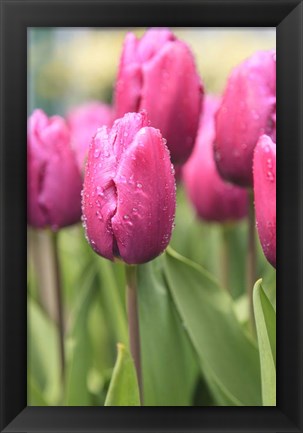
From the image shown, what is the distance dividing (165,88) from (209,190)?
0.19 metres

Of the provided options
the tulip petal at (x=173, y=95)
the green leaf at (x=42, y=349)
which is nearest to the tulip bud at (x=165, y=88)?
the tulip petal at (x=173, y=95)

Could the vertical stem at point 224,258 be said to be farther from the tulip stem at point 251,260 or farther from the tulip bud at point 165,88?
the tulip bud at point 165,88

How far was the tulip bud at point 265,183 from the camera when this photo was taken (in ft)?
2.05

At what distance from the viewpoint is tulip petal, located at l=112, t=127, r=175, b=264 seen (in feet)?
1.91

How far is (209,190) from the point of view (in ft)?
2.77

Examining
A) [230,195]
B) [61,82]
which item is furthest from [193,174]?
[61,82]

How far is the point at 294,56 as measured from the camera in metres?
0.75

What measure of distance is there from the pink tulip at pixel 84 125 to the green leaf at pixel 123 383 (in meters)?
0.37

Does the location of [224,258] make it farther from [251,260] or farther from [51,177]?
[51,177]

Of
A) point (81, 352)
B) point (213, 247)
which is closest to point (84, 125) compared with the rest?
point (213, 247)

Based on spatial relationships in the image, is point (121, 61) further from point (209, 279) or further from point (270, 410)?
point (270, 410)

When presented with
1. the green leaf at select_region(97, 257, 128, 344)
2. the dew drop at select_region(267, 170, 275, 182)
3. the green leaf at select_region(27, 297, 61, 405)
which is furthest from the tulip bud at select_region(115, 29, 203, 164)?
the green leaf at select_region(27, 297, 61, 405)

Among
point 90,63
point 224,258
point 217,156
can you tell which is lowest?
point 224,258

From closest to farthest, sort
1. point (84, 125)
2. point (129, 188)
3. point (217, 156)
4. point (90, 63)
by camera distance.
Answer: point (129, 188) < point (217, 156) < point (84, 125) < point (90, 63)
